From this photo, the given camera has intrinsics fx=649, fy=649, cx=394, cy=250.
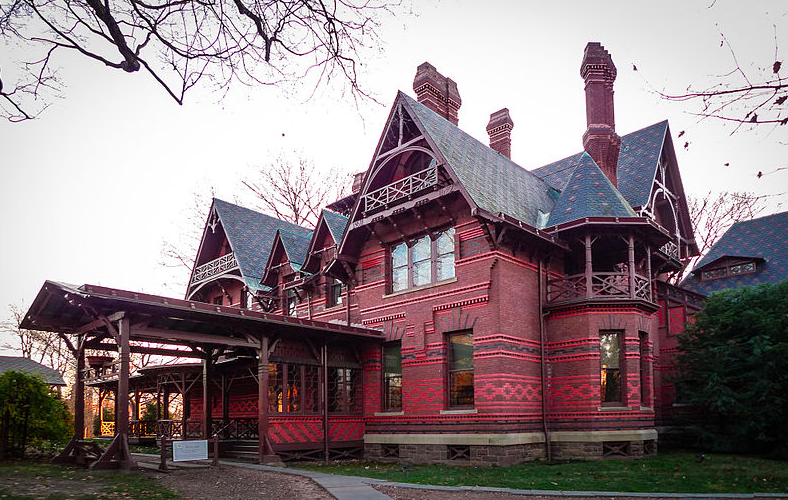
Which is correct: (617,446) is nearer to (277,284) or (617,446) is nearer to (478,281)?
(478,281)

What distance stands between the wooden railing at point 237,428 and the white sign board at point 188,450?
6763 mm

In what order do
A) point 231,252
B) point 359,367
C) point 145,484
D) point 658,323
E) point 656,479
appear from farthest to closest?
point 231,252 < point 658,323 < point 359,367 < point 656,479 < point 145,484

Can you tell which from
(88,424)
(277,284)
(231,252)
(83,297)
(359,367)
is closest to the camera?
(83,297)

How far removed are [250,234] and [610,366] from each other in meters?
18.8

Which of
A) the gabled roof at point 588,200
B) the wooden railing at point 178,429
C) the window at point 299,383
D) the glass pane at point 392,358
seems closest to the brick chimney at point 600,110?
the gabled roof at point 588,200

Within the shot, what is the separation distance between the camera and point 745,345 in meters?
18.9

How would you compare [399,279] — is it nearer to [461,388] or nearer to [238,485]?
[461,388]

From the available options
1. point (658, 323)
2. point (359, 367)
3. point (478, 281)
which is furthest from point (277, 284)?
point (658, 323)

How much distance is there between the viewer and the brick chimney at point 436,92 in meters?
26.3

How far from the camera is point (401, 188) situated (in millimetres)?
20625

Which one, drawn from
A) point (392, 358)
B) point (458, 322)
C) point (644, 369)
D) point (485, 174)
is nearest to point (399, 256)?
point (392, 358)

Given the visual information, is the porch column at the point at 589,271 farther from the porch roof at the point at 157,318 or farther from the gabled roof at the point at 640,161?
the porch roof at the point at 157,318

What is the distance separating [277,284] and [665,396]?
52.7 ft

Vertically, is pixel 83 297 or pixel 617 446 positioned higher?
pixel 83 297
